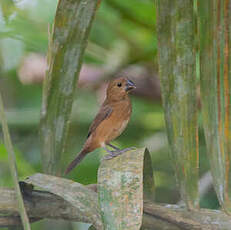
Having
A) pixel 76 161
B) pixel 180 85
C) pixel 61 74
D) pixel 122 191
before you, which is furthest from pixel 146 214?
pixel 76 161

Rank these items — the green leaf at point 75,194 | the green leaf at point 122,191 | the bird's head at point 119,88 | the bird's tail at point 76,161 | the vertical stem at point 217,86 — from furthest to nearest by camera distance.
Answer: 1. the bird's head at point 119,88
2. the bird's tail at point 76,161
3. the vertical stem at point 217,86
4. the green leaf at point 75,194
5. the green leaf at point 122,191

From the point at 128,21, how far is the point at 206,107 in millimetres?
1846

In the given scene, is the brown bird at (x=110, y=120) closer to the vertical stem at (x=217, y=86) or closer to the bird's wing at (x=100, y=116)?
the bird's wing at (x=100, y=116)

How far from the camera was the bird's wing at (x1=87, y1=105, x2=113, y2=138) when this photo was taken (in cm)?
255

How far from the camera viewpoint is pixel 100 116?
260 centimetres

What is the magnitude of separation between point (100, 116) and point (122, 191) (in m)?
1.35

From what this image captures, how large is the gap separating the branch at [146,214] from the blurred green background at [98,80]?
1.14 metres

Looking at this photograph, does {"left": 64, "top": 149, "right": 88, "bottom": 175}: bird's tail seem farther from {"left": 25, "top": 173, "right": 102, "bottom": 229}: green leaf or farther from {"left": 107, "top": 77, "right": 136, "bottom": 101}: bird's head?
{"left": 25, "top": 173, "right": 102, "bottom": 229}: green leaf

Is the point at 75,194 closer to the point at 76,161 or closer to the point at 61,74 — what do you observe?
the point at 61,74

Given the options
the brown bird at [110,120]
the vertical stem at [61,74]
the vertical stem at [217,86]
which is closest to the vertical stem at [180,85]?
the vertical stem at [217,86]

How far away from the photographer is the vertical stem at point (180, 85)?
1.47 m

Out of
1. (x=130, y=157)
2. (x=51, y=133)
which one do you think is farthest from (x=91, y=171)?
(x=130, y=157)

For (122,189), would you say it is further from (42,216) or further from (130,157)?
(42,216)

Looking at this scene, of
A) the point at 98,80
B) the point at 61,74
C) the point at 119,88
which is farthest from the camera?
the point at 98,80
